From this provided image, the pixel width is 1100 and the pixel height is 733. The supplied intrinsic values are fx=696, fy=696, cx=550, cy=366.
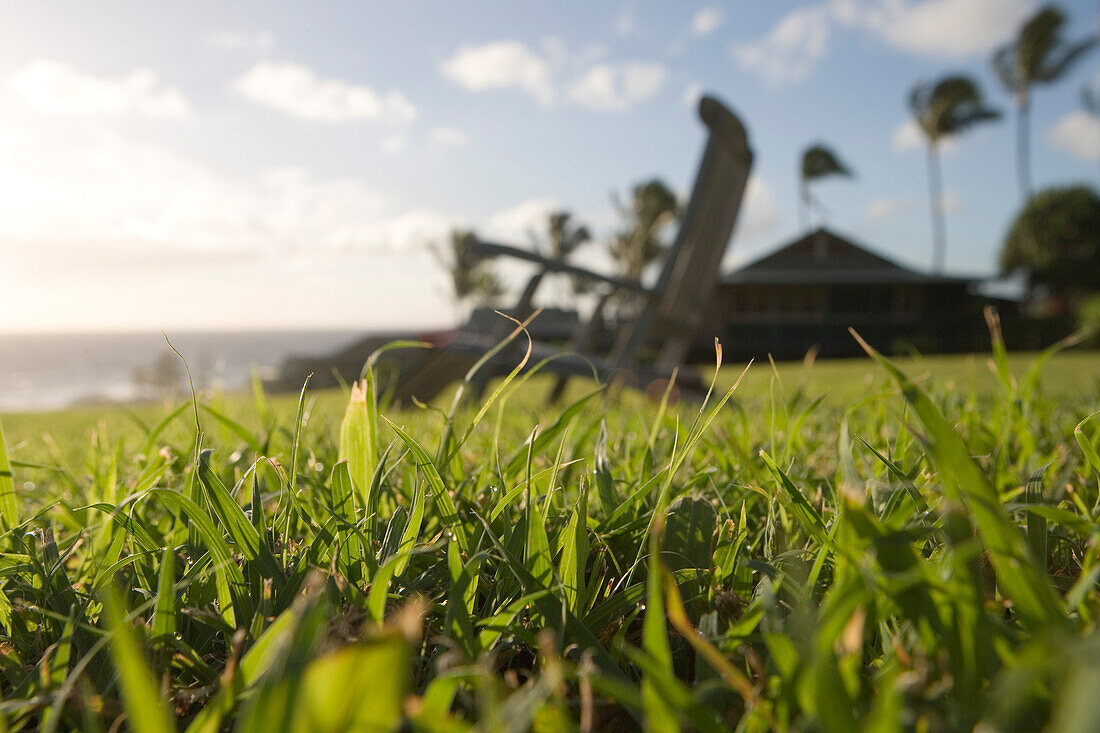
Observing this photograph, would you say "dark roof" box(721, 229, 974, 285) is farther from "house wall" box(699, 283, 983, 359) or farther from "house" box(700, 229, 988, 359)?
"house wall" box(699, 283, 983, 359)

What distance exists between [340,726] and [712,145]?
13.9ft

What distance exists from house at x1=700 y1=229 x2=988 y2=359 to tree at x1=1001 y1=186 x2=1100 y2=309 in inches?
364

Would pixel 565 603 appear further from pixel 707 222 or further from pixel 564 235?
pixel 564 235

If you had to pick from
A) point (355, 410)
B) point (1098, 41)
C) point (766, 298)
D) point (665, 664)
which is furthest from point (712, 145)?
point (1098, 41)

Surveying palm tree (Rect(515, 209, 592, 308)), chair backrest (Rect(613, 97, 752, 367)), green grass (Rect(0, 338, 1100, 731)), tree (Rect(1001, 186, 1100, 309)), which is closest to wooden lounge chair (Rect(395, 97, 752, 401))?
chair backrest (Rect(613, 97, 752, 367))

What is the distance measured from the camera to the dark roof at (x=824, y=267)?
87.4 ft

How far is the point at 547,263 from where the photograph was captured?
350cm

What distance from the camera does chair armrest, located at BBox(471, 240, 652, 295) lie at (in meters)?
3.31

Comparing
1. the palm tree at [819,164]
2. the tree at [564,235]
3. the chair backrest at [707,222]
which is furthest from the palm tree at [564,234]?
the chair backrest at [707,222]

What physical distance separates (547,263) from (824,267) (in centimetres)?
2741

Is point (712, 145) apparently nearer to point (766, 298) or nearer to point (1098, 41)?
point (766, 298)

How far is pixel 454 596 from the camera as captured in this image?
1.94 feet

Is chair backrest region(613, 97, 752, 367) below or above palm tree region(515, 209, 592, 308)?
below

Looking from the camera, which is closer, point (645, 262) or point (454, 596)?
point (454, 596)
